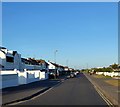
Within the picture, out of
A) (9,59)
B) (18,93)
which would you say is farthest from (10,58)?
(18,93)

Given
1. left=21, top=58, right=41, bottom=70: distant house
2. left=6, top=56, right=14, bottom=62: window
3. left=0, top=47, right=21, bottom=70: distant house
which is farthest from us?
left=21, top=58, right=41, bottom=70: distant house

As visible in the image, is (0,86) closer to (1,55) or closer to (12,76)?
(12,76)

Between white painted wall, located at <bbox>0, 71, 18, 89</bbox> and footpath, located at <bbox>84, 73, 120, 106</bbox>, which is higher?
white painted wall, located at <bbox>0, 71, 18, 89</bbox>

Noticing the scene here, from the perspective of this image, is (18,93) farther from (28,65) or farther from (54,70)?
(54,70)

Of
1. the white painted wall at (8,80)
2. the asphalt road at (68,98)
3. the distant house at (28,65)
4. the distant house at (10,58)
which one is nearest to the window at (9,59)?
the distant house at (10,58)

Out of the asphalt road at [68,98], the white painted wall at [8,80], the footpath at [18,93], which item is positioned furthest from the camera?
the white painted wall at [8,80]

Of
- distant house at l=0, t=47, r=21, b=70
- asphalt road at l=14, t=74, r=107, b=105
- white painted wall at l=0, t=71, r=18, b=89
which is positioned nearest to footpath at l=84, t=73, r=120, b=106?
asphalt road at l=14, t=74, r=107, b=105

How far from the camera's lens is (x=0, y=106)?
16.4 m

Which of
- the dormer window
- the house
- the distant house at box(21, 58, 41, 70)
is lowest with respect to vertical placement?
the house

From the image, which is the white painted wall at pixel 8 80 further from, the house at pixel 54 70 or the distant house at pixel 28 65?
the distant house at pixel 28 65

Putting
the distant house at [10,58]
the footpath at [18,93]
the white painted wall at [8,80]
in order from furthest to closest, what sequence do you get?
1. the distant house at [10,58]
2. the white painted wall at [8,80]
3. the footpath at [18,93]

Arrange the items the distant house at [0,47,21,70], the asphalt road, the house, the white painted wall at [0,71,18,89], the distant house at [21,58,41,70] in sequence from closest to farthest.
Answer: the asphalt road
the white painted wall at [0,71,18,89]
the distant house at [0,47,21,70]
the house
the distant house at [21,58,41,70]

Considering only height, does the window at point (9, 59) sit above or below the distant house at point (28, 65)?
above

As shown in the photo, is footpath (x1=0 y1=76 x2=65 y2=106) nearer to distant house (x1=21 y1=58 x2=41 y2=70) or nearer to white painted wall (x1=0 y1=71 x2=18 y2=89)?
white painted wall (x1=0 y1=71 x2=18 y2=89)
